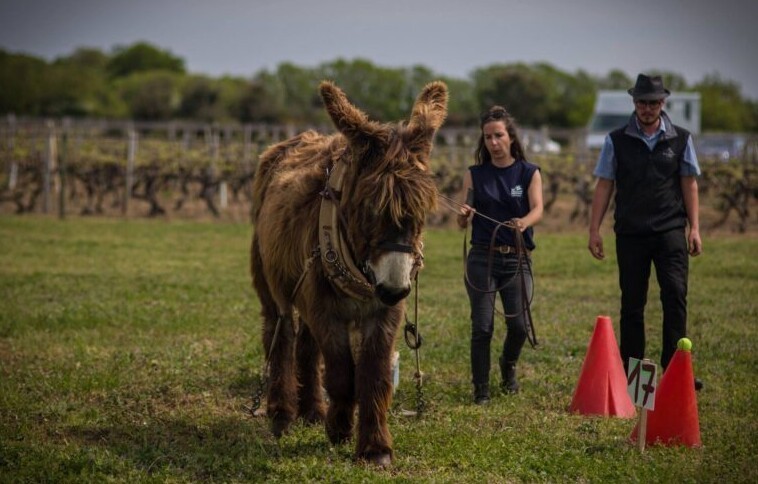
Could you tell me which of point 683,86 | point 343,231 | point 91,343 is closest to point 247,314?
point 91,343

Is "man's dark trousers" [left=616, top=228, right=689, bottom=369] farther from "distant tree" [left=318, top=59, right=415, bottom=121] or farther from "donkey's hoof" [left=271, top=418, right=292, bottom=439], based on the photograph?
"distant tree" [left=318, top=59, right=415, bottom=121]

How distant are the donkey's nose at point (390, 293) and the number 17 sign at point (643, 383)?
1722 millimetres

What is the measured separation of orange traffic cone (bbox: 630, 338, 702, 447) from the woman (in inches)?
58.2

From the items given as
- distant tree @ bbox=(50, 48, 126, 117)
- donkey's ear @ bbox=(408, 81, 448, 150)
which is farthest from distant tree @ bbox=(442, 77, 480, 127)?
donkey's ear @ bbox=(408, 81, 448, 150)

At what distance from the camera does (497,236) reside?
24.3ft

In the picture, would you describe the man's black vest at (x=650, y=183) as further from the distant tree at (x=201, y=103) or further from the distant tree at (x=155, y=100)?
the distant tree at (x=155, y=100)

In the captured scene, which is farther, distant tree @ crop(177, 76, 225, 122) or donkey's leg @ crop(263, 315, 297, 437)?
distant tree @ crop(177, 76, 225, 122)

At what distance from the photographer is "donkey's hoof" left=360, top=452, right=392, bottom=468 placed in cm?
570

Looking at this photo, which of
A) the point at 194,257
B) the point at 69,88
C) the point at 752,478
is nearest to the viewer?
the point at 752,478

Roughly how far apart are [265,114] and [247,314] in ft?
239

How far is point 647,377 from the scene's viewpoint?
583 centimetres

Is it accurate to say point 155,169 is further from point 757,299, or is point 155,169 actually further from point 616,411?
point 616,411

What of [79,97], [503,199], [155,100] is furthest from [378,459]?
[79,97]

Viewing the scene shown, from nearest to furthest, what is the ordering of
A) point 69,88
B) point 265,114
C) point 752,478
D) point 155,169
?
point 752,478
point 155,169
point 265,114
point 69,88
